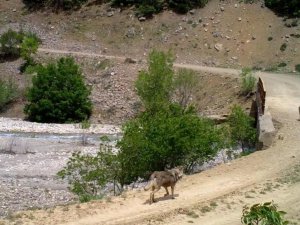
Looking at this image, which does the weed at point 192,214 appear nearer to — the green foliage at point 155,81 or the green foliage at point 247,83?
the green foliage at point 155,81

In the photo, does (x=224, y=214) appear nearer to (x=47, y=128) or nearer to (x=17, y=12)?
(x=47, y=128)

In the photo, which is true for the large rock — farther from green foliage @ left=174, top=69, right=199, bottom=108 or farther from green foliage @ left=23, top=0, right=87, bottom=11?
green foliage @ left=23, top=0, right=87, bottom=11

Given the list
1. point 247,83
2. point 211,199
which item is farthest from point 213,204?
point 247,83

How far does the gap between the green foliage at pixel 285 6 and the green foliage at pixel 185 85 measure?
19020 mm

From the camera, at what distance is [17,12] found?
75.8 meters

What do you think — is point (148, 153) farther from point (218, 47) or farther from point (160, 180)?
point (218, 47)

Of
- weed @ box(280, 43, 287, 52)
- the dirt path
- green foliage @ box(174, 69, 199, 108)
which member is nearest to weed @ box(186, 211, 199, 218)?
the dirt path

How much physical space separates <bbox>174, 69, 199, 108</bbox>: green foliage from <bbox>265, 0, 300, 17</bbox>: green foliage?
19020 millimetres

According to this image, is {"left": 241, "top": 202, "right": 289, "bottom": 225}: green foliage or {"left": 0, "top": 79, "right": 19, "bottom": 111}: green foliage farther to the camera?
{"left": 0, "top": 79, "right": 19, "bottom": 111}: green foliage

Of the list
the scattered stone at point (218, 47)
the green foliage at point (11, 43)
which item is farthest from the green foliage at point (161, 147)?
the green foliage at point (11, 43)

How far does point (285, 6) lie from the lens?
67500 millimetres

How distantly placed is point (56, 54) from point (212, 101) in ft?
68.4

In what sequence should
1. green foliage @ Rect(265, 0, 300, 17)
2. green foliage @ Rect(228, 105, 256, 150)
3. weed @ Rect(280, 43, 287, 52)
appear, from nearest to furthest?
green foliage @ Rect(228, 105, 256, 150)
weed @ Rect(280, 43, 287, 52)
green foliage @ Rect(265, 0, 300, 17)

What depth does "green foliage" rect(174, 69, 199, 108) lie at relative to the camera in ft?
171
